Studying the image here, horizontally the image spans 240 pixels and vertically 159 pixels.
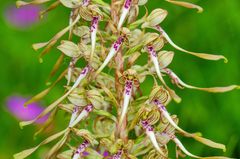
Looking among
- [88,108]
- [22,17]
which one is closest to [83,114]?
[88,108]

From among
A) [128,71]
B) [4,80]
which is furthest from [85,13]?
[4,80]

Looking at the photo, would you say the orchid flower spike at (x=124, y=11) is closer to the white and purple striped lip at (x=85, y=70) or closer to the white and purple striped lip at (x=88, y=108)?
the white and purple striped lip at (x=85, y=70)

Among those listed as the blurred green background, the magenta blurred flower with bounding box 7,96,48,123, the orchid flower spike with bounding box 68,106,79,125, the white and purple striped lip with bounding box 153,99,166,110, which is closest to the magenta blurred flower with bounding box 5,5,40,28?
the blurred green background

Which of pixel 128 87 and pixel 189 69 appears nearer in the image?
pixel 128 87

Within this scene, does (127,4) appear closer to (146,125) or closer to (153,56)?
(153,56)

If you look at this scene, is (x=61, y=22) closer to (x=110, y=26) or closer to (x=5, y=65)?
(x=5, y=65)

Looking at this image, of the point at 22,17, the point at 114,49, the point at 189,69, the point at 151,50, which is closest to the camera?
the point at 114,49
